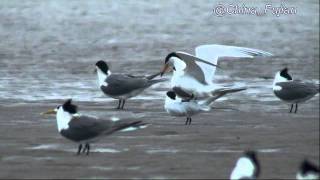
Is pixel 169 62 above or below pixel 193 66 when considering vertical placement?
below

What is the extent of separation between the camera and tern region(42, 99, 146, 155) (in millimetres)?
9812

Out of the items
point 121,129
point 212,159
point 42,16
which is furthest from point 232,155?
point 42,16

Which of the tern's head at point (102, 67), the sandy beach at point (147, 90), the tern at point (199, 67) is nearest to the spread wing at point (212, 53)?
the tern at point (199, 67)

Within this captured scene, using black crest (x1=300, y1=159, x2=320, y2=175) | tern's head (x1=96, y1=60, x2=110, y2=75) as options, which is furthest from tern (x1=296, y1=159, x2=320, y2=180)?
tern's head (x1=96, y1=60, x2=110, y2=75)

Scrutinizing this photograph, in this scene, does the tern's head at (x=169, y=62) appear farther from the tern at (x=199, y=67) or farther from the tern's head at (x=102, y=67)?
the tern's head at (x=102, y=67)

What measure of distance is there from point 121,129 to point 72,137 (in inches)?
21.3

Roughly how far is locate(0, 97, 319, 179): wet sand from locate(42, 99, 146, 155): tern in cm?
14

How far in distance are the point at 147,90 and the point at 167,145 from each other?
17.6ft

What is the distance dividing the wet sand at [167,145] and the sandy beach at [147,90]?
0.01 meters

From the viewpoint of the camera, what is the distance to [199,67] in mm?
14109

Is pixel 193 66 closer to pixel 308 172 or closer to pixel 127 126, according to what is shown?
pixel 127 126

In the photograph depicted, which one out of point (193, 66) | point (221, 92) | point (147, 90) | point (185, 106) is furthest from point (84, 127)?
point (147, 90)

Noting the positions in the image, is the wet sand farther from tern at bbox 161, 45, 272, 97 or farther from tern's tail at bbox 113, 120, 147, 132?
tern at bbox 161, 45, 272, 97

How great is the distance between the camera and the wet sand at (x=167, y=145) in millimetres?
8742
